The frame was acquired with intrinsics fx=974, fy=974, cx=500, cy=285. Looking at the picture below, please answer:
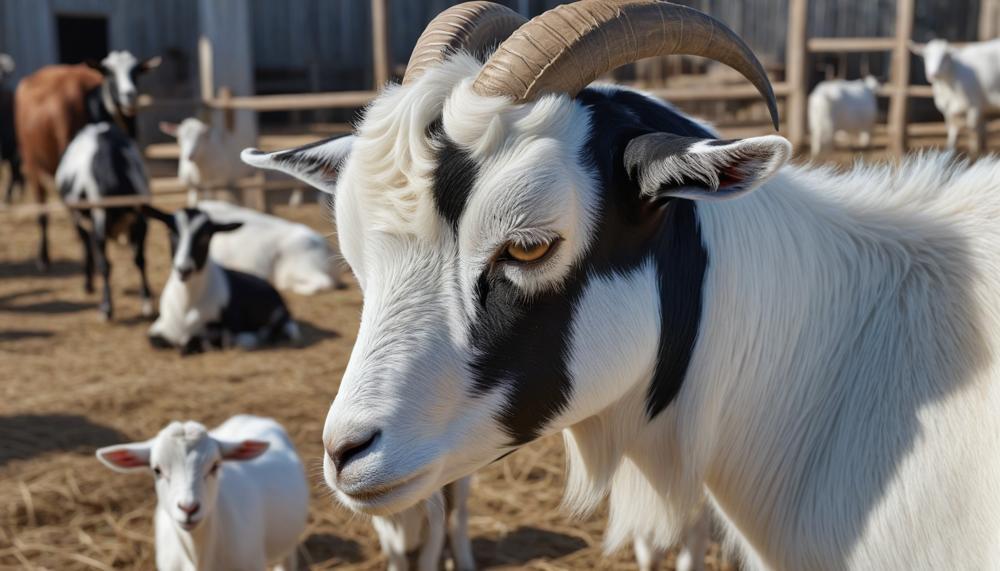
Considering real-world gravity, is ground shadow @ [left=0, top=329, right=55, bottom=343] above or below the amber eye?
below

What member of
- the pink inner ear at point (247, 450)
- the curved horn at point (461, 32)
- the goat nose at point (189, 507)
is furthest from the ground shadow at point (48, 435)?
the curved horn at point (461, 32)

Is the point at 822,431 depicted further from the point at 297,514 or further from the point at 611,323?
the point at 297,514

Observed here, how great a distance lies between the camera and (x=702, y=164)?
182 cm

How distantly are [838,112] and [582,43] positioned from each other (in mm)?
14373

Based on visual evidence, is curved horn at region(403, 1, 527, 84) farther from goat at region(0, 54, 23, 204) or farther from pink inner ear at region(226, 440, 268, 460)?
goat at region(0, 54, 23, 204)

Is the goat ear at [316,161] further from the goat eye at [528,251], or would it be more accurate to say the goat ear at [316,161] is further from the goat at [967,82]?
the goat at [967,82]

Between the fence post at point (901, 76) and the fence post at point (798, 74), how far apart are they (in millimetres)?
1823

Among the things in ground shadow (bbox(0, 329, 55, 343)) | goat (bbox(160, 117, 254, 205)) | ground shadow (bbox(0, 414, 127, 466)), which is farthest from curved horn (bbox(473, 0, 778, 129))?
goat (bbox(160, 117, 254, 205))

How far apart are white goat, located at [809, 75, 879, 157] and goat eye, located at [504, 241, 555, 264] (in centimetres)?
1386

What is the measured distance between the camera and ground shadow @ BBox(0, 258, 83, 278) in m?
10.5

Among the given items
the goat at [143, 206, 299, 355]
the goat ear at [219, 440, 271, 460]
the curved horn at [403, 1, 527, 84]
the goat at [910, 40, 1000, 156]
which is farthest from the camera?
the goat at [910, 40, 1000, 156]

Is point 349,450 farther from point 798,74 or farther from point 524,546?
point 798,74

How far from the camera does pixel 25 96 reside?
11570 mm

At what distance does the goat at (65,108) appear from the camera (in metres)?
10.8
